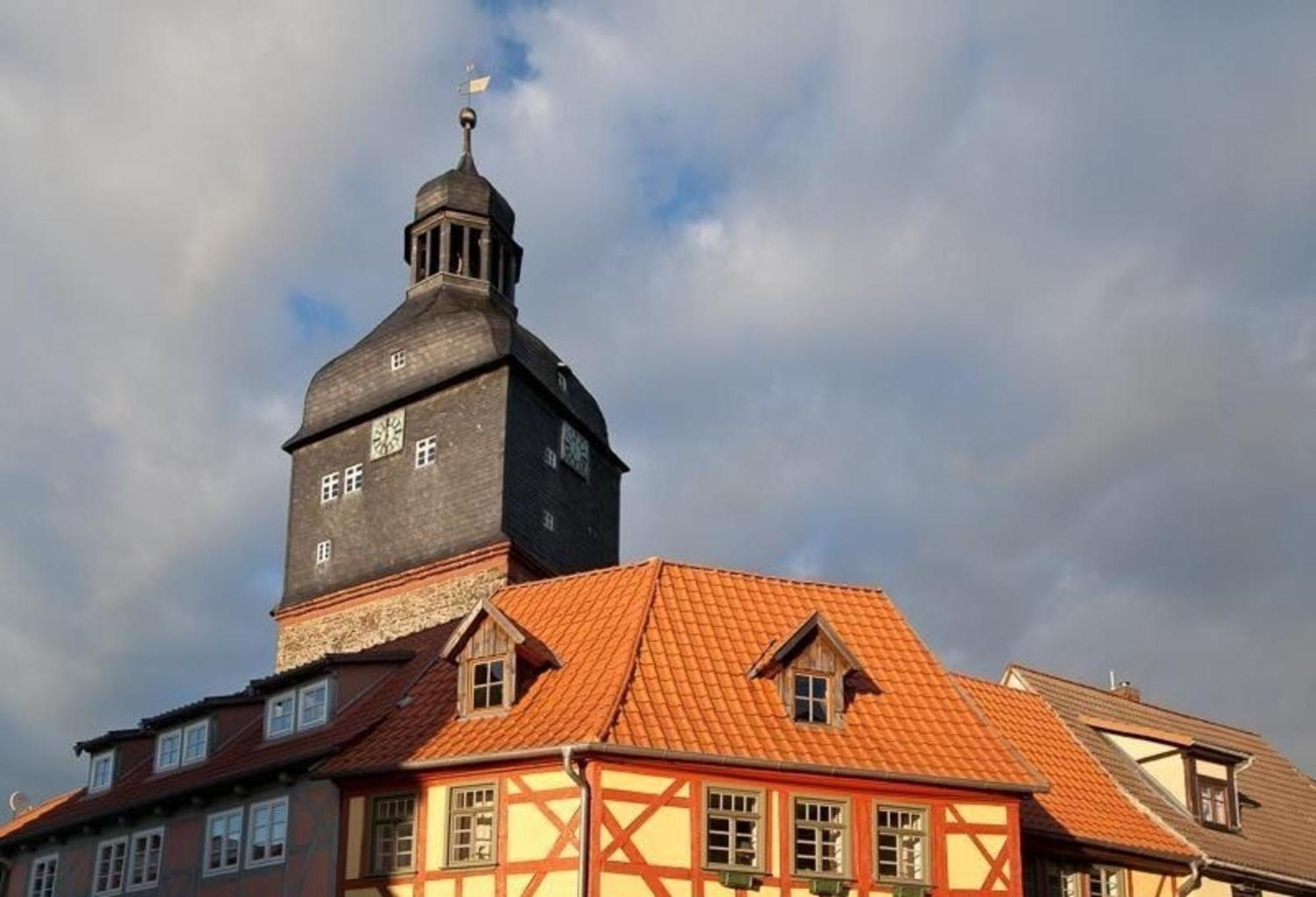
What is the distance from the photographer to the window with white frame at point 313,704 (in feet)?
108

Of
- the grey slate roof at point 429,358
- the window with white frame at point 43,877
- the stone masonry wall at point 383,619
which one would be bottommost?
the window with white frame at point 43,877

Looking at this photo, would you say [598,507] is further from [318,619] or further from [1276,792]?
[1276,792]

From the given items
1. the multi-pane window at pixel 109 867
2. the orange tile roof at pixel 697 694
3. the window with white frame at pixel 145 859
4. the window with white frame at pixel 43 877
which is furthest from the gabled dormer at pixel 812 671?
the window with white frame at pixel 43 877

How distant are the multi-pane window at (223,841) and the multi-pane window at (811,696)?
10.6 meters

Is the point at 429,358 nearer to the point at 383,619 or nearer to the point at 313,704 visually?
the point at 383,619

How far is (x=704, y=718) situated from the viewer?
2866 centimetres

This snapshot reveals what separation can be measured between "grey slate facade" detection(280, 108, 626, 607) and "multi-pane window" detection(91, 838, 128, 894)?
29.0 ft

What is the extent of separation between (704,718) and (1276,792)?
19.7 m

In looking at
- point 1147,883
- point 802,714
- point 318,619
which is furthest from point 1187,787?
point 318,619

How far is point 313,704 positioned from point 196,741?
13.0 ft

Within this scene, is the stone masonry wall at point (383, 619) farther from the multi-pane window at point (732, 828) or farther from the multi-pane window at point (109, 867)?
the multi-pane window at point (732, 828)

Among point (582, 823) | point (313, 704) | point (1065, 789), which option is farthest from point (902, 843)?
point (313, 704)

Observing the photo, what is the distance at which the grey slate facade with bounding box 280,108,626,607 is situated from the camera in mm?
41312

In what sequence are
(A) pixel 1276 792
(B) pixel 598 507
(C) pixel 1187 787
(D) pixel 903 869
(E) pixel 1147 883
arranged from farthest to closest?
(B) pixel 598 507, (A) pixel 1276 792, (C) pixel 1187 787, (E) pixel 1147 883, (D) pixel 903 869
